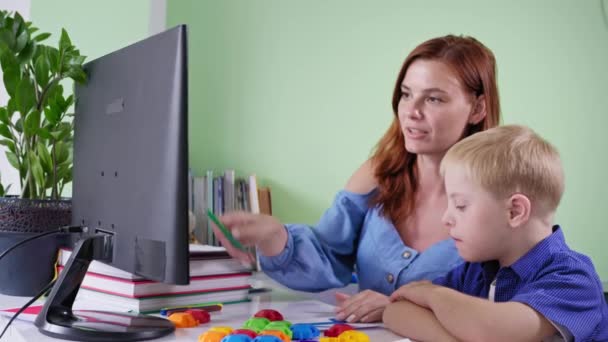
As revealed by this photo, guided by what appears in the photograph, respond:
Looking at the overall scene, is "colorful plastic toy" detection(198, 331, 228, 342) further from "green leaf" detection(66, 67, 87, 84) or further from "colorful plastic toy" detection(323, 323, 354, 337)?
"green leaf" detection(66, 67, 87, 84)

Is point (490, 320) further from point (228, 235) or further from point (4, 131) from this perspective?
point (4, 131)

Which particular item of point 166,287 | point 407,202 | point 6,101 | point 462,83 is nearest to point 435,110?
point 462,83

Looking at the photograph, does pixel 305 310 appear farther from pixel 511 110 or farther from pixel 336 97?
pixel 511 110

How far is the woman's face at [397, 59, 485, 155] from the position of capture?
4.21 feet

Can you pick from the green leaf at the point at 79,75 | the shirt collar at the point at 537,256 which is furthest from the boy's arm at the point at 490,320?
the green leaf at the point at 79,75

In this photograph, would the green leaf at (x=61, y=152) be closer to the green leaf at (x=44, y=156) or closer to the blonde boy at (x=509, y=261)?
the green leaf at (x=44, y=156)

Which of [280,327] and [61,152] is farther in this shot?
[61,152]

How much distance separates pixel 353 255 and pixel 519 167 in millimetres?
561

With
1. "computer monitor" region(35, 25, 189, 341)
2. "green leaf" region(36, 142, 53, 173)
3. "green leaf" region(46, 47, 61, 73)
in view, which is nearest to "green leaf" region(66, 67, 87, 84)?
"computer monitor" region(35, 25, 189, 341)

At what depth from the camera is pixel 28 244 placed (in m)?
1.23

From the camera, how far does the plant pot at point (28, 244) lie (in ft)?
4.04

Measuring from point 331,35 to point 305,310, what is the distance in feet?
5.48

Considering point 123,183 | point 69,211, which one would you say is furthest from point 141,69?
point 69,211

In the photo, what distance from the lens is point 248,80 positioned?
8.18 feet
